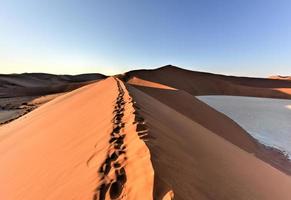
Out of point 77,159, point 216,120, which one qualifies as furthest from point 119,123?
point 216,120

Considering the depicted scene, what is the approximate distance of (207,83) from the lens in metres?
36.3

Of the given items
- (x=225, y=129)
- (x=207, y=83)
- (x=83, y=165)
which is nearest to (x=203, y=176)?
(x=83, y=165)

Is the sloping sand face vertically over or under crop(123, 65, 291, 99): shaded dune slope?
over

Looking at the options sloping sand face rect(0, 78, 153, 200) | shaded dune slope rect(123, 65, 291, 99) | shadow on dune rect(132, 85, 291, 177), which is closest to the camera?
sloping sand face rect(0, 78, 153, 200)

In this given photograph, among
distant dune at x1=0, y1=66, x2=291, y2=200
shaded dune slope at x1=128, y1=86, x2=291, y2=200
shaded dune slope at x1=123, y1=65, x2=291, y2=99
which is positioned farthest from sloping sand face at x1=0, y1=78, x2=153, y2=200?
shaded dune slope at x1=123, y1=65, x2=291, y2=99

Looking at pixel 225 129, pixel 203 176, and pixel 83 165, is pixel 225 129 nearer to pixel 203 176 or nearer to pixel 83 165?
pixel 203 176

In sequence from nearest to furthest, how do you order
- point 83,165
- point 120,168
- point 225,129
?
point 120,168 → point 83,165 → point 225,129

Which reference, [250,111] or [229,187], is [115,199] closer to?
[229,187]

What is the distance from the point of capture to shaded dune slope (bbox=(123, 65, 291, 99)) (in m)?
31.5

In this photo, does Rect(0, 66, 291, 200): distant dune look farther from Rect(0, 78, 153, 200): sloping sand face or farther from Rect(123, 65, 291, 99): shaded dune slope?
Rect(123, 65, 291, 99): shaded dune slope

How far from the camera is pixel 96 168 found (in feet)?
7.83

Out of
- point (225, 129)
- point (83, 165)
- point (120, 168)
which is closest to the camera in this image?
point (120, 168)

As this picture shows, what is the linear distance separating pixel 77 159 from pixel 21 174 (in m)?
0.74

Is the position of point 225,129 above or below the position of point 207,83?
above
